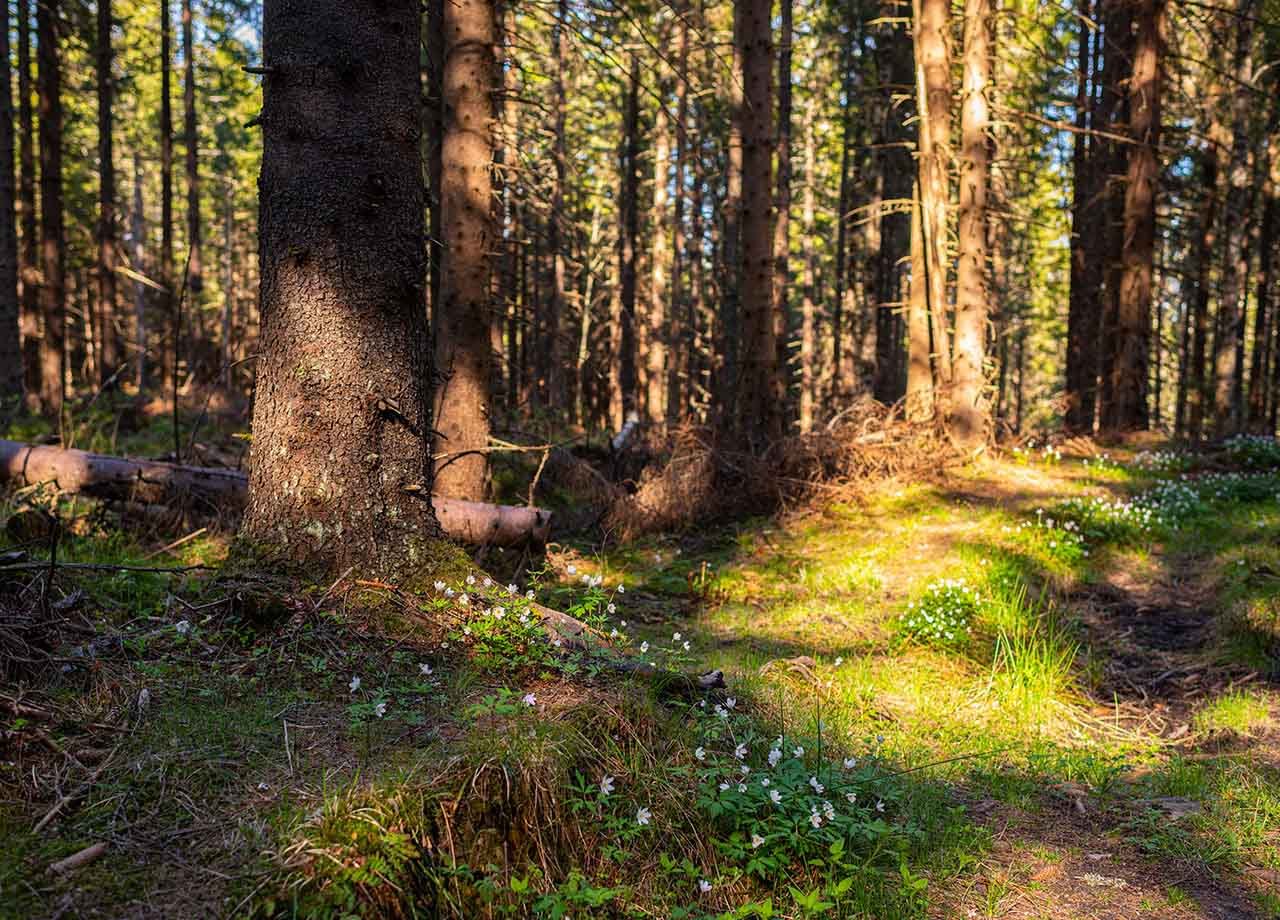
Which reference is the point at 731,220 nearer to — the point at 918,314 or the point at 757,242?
the point at 918,314

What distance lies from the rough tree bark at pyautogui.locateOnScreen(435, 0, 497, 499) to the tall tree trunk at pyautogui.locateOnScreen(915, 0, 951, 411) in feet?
21.5

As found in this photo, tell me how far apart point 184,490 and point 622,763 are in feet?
18.6

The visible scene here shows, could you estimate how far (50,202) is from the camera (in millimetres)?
16156

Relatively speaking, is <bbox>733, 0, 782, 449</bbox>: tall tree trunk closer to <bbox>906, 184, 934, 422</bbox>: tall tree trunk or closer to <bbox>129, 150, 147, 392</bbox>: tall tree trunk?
<bbox>906, 184, 934, 422</bbox>: tall tree trunk

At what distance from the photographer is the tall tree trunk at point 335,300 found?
4051 mm

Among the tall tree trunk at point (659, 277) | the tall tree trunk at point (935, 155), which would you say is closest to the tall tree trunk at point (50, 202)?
the tall tree trunk at point (659, 277)

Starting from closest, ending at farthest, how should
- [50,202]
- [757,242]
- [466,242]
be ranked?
[466,242] → [757,242] → [50,202]

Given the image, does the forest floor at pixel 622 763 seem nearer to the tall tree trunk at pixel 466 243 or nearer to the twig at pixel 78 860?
the twig at pixel 78 860

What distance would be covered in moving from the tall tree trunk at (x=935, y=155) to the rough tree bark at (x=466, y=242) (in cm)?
656

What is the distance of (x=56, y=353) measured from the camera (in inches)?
616

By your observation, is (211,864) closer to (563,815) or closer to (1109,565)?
(563,815)

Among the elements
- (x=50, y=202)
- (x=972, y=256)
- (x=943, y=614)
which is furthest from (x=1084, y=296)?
(x=50, y=202)

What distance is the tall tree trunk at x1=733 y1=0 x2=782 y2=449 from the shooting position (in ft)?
36.7

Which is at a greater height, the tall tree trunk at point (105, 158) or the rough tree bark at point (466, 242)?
the tall tree trunk at point (105, 158)
